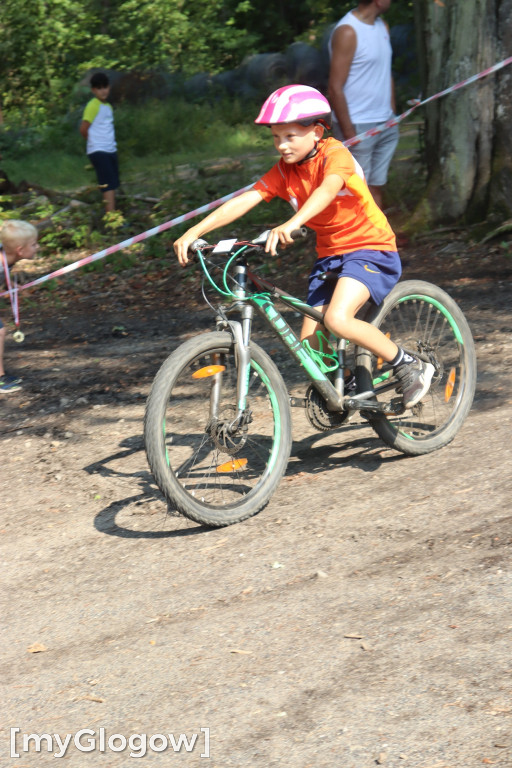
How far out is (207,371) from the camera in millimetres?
3807

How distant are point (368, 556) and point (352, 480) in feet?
2.62

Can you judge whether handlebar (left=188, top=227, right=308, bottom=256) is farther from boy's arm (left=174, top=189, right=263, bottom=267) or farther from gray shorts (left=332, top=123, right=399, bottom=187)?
gray shorts (left=332, top=123, right=399, bottom=187)

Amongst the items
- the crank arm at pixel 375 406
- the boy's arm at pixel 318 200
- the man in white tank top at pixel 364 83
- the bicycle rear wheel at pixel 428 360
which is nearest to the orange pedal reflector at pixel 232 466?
the crank arm at pixel 375 406

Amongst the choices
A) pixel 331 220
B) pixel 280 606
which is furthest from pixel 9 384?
pixel 280 606

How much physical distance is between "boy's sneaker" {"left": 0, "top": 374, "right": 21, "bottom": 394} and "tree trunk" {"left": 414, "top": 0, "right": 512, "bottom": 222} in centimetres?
420

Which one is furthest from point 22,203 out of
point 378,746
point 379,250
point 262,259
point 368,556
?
point 378,746

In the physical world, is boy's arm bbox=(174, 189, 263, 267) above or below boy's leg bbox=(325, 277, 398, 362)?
above

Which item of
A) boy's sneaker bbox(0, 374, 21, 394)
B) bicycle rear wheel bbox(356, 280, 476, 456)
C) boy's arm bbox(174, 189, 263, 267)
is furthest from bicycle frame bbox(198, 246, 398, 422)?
boy's sneaker bbox(0, 374, 21, 394)

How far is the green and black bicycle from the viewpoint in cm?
374

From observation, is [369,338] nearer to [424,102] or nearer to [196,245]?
[196,245]

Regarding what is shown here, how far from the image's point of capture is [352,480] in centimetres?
435

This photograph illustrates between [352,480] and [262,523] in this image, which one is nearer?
[262,523]

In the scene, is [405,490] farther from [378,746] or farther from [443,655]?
[378,746]

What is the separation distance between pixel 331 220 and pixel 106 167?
816 centimetres
